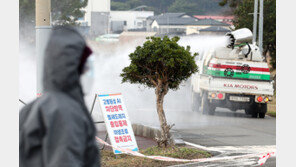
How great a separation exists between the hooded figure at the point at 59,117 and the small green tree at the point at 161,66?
818 centimetres

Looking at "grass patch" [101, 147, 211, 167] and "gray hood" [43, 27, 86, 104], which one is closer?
"gray hood" [43, 27, 86, 104]

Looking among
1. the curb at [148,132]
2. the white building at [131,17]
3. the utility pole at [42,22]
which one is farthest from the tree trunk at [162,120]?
the white building at [131,17]

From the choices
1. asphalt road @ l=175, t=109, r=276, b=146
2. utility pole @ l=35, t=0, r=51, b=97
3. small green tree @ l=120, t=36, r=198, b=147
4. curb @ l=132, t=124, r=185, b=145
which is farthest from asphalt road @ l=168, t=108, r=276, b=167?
utility pole @ l=35, t=0, r=51, b=97

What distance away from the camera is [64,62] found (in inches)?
115

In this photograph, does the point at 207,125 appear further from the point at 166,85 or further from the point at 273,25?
the point at 273,25

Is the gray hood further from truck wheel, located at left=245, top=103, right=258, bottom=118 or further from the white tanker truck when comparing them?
truck wheel, located at left=245, top=103, right=258, bottom=118

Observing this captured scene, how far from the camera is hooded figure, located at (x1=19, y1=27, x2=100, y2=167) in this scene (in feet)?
9.39

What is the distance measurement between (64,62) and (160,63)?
866cm

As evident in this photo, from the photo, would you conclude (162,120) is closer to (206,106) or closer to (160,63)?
(160,63)

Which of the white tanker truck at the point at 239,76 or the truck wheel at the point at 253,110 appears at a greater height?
the white tanker truck at the point at 239,76

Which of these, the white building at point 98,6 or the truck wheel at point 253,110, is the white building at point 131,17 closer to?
the white building at point 98,6

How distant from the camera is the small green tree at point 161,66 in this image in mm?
11328

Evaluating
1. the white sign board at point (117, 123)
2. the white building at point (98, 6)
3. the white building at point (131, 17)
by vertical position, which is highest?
the white building at point (98, 6)

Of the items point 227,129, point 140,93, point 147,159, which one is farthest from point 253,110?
point 147,159
